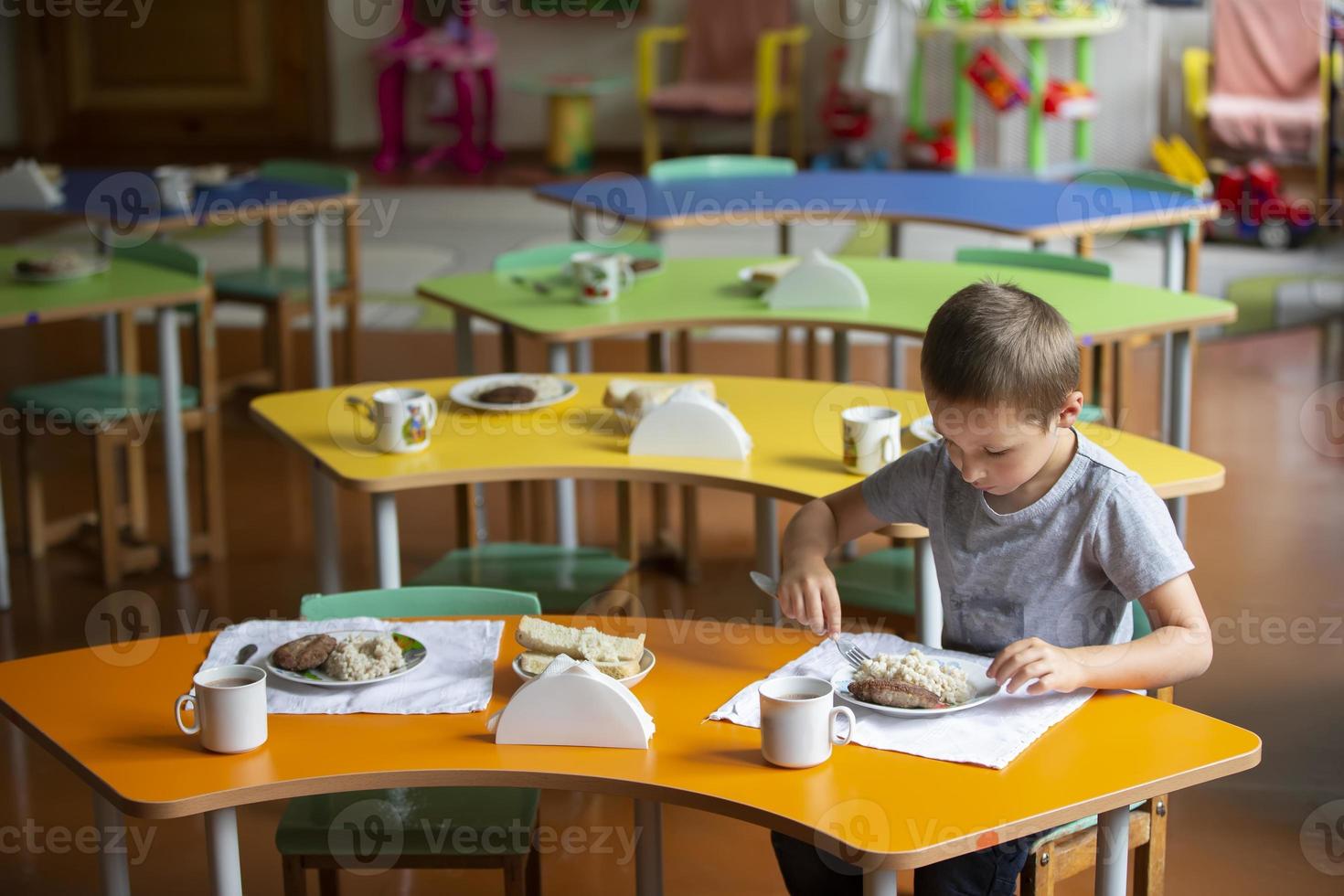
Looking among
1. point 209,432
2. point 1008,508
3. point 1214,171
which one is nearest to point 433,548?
point 209,432

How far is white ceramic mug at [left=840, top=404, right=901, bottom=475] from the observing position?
87.8 inches

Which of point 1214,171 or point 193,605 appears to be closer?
point 193,605

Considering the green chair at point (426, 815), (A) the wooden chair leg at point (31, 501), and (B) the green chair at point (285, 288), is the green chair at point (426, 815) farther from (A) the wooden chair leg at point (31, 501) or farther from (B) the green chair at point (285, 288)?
(B) the green chair at point (285, 288)

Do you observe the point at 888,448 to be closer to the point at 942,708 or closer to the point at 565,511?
the point at 942,708

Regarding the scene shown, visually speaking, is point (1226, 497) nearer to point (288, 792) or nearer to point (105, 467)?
point (105, 467)

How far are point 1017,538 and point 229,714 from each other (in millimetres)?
841

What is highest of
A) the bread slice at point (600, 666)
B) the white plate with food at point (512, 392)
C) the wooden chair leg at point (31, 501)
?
the white plate with food at point (512, 392)

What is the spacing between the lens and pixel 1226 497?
4102 millimetres

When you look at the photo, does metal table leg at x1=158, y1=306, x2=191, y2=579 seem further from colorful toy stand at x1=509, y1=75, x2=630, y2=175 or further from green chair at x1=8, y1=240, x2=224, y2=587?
colorful toy stand at x1=509, y1=75, x2=630, y2=175

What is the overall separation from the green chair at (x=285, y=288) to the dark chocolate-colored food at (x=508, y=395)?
2181 millimetres

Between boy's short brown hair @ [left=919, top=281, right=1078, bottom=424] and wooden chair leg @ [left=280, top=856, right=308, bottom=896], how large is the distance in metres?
0.90

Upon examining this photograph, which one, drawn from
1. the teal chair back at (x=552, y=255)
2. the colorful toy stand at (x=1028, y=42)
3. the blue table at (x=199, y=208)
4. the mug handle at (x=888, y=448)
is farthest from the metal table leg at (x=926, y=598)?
the colorful toy stand at (x=1028, y=42)

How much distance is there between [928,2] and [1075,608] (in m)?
6.41

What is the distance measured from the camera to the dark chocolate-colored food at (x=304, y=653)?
1.67 metres
